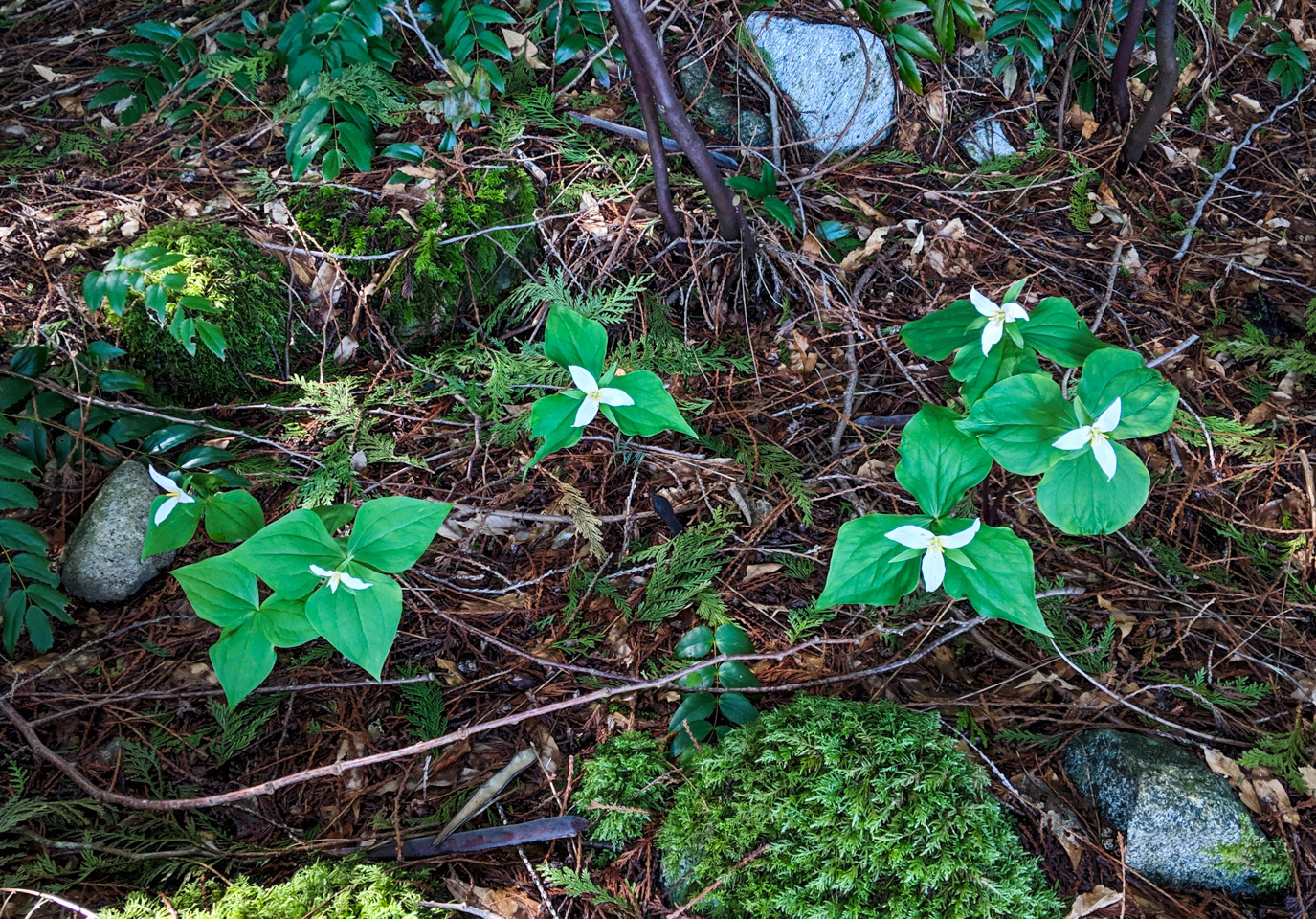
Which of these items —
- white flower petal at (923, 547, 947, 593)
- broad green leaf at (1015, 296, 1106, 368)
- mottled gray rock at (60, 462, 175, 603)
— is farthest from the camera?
mottled gray rock at (60, 462, 175, 603)

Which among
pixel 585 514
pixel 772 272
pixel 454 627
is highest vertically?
pixel 772 272

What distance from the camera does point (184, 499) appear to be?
1913mm

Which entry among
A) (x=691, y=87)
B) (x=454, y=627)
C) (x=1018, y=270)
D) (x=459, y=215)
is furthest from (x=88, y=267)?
(x=1018, y=270)

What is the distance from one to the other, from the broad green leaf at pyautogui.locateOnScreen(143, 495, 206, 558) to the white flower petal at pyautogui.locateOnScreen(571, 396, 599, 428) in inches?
40.8

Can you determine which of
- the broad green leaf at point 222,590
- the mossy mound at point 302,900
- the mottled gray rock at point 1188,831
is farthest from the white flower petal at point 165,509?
the mottled gray rock at point 1188,831

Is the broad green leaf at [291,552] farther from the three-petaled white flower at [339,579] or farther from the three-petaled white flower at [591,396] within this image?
the three-petaled white flower at [591,396]

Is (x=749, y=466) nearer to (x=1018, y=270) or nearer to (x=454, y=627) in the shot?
(x=454, y=627)

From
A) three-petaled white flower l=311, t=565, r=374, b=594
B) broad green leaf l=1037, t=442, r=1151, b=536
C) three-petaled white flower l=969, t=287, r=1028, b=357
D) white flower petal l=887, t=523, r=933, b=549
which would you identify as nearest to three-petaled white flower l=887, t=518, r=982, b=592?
white flower petal l=887, t=523, r=933, b=549

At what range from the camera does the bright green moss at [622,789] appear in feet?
5.51

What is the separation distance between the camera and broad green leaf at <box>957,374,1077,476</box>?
169 centimetres

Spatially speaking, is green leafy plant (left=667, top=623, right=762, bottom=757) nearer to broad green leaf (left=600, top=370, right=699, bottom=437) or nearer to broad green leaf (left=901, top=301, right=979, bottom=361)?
broad green leaf (left=600, top=370, right=699, bottom=437)

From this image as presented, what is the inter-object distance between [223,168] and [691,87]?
→ 1947mm

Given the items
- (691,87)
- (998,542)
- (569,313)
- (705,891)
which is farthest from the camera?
(691,87)

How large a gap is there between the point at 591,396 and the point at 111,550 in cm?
158
